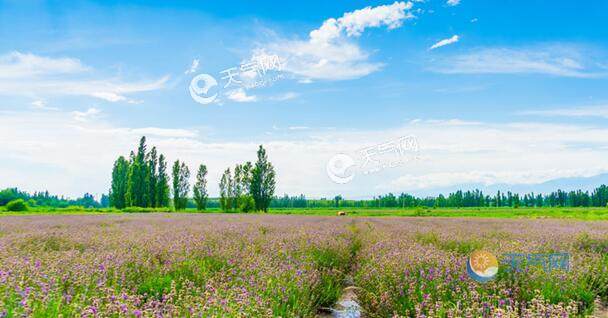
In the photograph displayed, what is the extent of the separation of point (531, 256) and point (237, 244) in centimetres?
478

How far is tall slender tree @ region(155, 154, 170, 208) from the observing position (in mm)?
55219

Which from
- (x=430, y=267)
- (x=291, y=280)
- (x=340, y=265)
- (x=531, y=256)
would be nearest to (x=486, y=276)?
(x=430, y=267)

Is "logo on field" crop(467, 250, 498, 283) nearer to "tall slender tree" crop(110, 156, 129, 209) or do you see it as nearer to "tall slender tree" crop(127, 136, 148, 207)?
"tall slender tree" crop(127, 136, 148, 207)

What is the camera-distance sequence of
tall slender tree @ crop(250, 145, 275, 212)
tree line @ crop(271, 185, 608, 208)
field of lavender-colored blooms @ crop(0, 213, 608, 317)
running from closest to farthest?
field of lavender-colored blooms @ crop(0, 213, 608, 317) < tall slender tree @ crop(250, 145, 275, 212) < tree line @ crop(271, 185, 608, 208)

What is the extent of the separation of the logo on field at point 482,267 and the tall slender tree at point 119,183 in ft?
188

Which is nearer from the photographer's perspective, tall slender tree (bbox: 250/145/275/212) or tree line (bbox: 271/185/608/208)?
tall slender tree (bbox: 250/145/275/212)

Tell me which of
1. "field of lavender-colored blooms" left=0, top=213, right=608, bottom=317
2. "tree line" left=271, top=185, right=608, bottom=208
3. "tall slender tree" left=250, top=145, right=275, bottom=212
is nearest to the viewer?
"field of lavender-colored blooms" left=0, top=213, right=608, bottom=317

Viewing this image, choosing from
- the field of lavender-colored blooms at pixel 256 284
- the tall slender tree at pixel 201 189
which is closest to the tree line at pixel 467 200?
the tall slender tree at pixel 201 189

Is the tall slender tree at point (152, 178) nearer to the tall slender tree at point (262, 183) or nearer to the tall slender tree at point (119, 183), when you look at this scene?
the tall slender tree at point (119, 183)

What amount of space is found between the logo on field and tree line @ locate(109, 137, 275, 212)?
45667 millimetres

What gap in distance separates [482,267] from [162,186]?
5594 centimetres

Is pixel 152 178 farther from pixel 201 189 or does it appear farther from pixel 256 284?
pixel 256 284

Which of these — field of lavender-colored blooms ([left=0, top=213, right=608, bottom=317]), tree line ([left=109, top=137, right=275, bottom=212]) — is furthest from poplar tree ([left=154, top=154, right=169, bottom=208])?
field of lavender-colored blooms ([left=0, top=213, right=608, bottom=317])

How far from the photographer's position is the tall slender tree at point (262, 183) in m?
50.2
